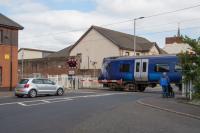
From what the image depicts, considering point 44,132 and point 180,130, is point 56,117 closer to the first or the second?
point 44,132

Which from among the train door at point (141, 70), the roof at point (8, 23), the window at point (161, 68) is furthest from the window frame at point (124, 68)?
the roof at point (8, 23)

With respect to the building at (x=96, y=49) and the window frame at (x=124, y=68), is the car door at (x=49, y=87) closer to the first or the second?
the window frame at (x=124, y=68)

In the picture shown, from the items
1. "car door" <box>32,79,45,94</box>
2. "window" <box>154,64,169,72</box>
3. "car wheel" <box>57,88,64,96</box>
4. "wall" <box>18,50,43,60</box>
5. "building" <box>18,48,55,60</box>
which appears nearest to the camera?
"car door" <box>32,79,45,94</box>

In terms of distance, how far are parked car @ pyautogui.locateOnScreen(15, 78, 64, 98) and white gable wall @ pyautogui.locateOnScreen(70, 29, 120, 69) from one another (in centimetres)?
3105

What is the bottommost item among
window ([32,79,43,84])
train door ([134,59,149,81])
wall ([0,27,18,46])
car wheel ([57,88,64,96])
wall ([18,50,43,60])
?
car wheel ([57,88,64,96])

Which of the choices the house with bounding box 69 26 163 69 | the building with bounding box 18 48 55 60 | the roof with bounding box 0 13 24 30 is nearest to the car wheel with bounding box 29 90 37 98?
the roof with bounding box 0 13 24 30

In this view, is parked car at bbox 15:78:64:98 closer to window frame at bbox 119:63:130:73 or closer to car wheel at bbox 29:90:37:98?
car wheel at bbox 29:90:37:98

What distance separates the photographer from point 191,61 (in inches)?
800

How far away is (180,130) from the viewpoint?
11.8 meters

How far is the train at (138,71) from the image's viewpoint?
33.1m

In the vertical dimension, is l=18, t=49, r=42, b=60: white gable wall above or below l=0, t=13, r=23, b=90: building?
above

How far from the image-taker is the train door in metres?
34.6

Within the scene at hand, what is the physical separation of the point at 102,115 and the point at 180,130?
4282 millimetres

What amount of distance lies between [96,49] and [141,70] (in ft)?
92.7
